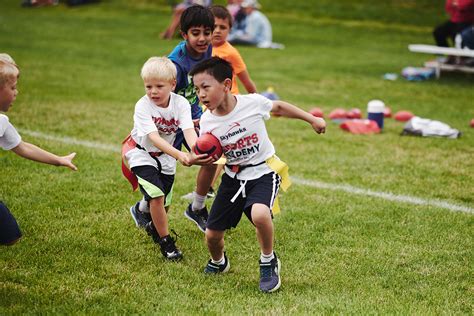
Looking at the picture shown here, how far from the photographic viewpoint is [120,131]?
9.48 meters

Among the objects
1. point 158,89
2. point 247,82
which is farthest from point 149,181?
point 247,82

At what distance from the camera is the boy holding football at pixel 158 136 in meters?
5.07

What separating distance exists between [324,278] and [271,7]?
24579 mm

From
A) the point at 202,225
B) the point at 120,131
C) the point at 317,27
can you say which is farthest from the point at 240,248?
the point at 317,27

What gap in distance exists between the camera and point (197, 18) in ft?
18.9

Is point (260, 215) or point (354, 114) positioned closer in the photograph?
point (260, 215)

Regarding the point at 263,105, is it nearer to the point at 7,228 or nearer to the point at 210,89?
the point at 210,89

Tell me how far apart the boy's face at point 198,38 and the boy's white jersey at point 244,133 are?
116cm

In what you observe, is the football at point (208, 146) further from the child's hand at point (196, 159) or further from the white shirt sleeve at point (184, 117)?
the white shirt sleeve at point (184, 117)

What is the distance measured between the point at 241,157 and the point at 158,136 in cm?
66

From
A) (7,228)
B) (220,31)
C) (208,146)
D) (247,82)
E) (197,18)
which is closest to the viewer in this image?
(7,228)

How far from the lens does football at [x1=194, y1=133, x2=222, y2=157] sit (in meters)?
4.60

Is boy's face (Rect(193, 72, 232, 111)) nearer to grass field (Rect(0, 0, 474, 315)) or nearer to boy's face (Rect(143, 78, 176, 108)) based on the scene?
boy's face (Rect(143, 78, 176, 108))

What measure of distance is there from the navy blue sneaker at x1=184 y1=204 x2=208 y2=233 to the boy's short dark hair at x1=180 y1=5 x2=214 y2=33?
153 cm
